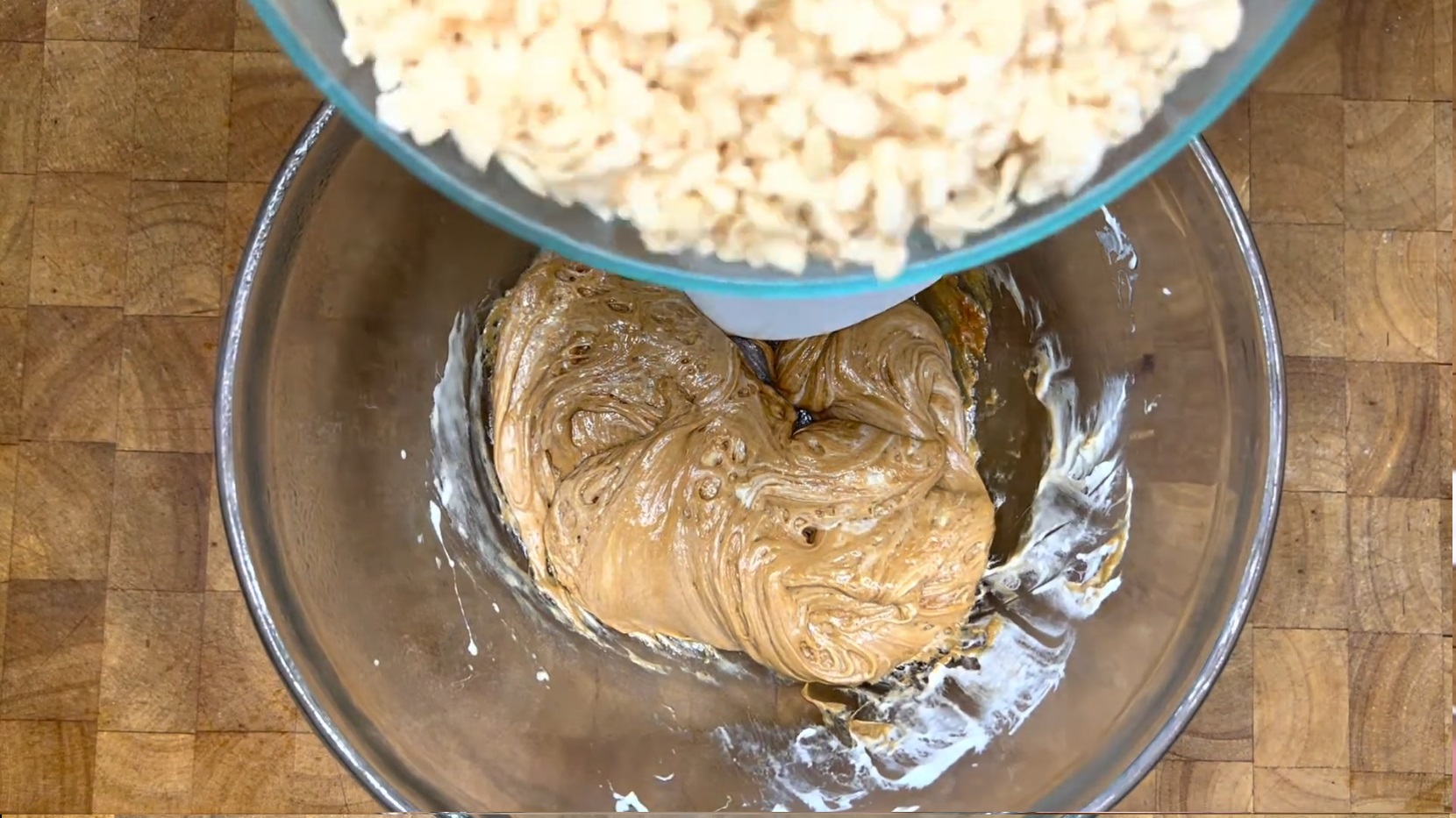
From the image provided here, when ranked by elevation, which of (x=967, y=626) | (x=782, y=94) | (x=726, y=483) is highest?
(x=782, y=94)

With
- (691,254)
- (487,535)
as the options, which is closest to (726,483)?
(487,535)

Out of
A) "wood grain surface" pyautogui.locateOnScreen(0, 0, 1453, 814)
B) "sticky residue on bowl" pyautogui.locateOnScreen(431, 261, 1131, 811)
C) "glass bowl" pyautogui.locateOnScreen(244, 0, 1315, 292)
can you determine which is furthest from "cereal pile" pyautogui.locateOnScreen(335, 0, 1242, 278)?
"wood grain surface" pyautogui.locateOnScreen(0, 0, 1453, 814)

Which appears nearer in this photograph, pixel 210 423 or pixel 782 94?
pixel 782 94

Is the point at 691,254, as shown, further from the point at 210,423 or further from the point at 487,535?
the point at 210,423

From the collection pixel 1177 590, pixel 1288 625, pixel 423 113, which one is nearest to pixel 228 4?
pixel 423 113

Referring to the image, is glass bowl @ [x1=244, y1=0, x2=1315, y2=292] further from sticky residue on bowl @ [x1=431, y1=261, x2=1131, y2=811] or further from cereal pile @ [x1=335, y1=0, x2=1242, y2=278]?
sticky residue on bowl @ [x1=431, y1=261, x2=1131, y2=811]

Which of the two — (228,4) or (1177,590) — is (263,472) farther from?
(1177,590)
